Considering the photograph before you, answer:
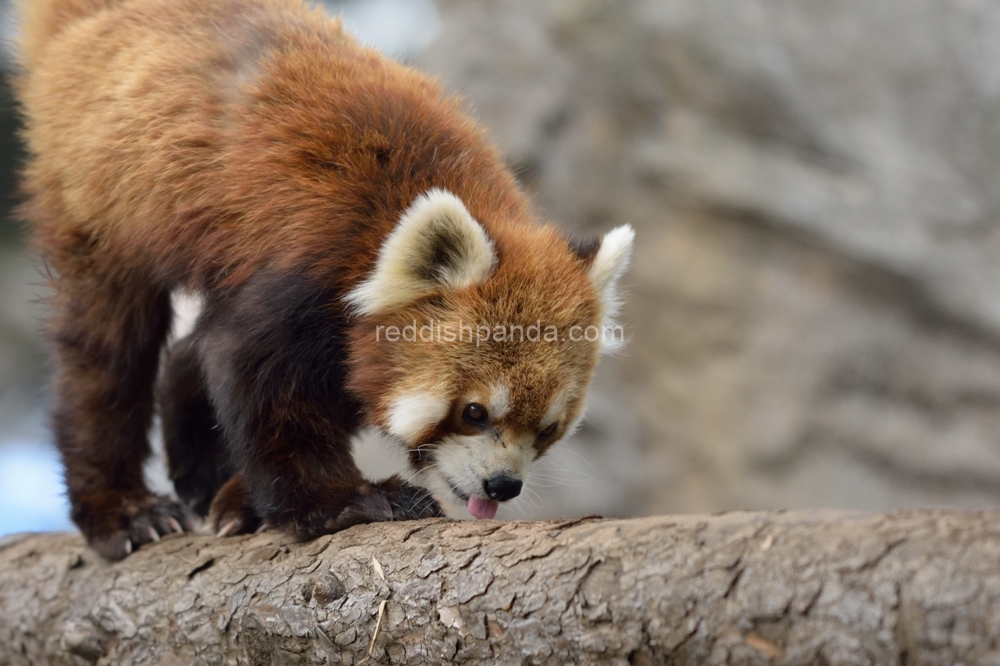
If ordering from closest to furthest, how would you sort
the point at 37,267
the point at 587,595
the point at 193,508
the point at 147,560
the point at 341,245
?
the point at 587,595 < the point at 341,245 < the point at 147,560 < the point at 37,267 < the point at 193,508

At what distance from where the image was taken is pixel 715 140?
26.9 feet

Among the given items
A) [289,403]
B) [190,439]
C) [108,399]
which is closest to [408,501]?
[289,403]

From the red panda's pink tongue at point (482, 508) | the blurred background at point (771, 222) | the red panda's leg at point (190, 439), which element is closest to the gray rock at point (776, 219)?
the blurred background at point (771, 222)

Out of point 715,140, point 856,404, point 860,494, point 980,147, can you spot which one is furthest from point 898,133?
point 860,494

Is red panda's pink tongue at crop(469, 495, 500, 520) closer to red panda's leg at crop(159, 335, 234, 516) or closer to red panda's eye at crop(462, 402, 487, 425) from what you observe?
red panda's eye at crop(462, 402, 487, 425)

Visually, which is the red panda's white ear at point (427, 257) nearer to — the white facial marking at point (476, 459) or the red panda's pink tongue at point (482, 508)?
the white facial marking at point (476, 459)

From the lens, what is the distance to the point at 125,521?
3768mm

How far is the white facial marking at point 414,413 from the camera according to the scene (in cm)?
314

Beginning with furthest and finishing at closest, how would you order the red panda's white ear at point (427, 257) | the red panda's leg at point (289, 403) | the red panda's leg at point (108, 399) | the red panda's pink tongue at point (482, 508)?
the red panda's leg at point (108, 399) < the red panda's pink tongue at point (482, 508) < the red panda's leg at point (289, 403) < the red panda's white ear at point (427, 257)

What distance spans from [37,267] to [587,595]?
2.98 meters

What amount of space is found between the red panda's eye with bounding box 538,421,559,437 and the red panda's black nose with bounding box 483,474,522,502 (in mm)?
202

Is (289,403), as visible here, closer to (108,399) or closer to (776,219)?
(108,399)

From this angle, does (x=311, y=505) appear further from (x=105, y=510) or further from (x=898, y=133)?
(x=898, y=133)

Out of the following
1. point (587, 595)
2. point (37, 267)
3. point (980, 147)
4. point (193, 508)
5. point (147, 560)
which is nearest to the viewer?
point (587, 595)
